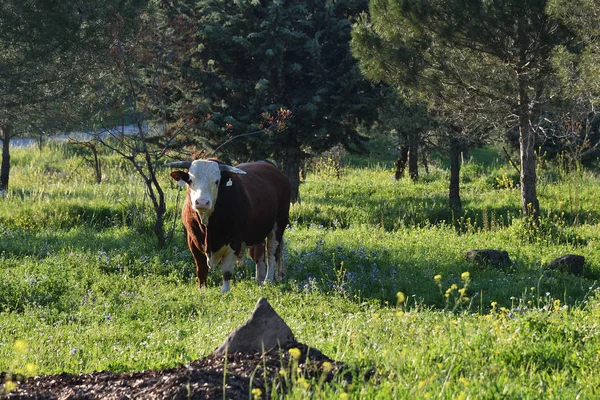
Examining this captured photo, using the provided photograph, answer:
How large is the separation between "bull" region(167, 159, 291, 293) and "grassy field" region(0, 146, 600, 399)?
0.44 metres

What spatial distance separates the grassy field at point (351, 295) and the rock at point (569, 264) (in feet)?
0.67

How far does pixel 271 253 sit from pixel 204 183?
2.49 metres

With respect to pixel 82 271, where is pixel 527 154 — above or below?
above

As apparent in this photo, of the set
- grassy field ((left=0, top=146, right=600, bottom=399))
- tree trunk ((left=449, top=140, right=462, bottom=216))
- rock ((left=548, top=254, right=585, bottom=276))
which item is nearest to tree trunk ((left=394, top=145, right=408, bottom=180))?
grassy field ((left=0, top=146, right=600, bottom=399))

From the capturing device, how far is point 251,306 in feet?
31.3

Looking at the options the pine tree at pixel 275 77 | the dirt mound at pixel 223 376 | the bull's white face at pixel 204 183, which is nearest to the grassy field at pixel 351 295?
the dirt mound at pixel 223 376

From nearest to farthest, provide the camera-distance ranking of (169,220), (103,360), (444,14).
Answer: (103,360) < (444,14) < (169,220)

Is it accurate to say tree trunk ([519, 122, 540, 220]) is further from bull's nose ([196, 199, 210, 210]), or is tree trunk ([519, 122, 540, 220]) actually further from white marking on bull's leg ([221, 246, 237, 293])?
bull's nose ([196, 199, 210, 210])

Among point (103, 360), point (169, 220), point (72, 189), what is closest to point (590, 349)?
point (103, 360)

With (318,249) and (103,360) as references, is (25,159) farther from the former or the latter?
(103,360)

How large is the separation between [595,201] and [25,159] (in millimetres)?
24827

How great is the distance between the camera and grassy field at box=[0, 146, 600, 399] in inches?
225

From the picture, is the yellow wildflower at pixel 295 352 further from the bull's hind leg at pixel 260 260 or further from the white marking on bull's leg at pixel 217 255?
the bull's hind leg at pixel 260 260

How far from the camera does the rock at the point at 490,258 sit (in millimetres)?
12273
